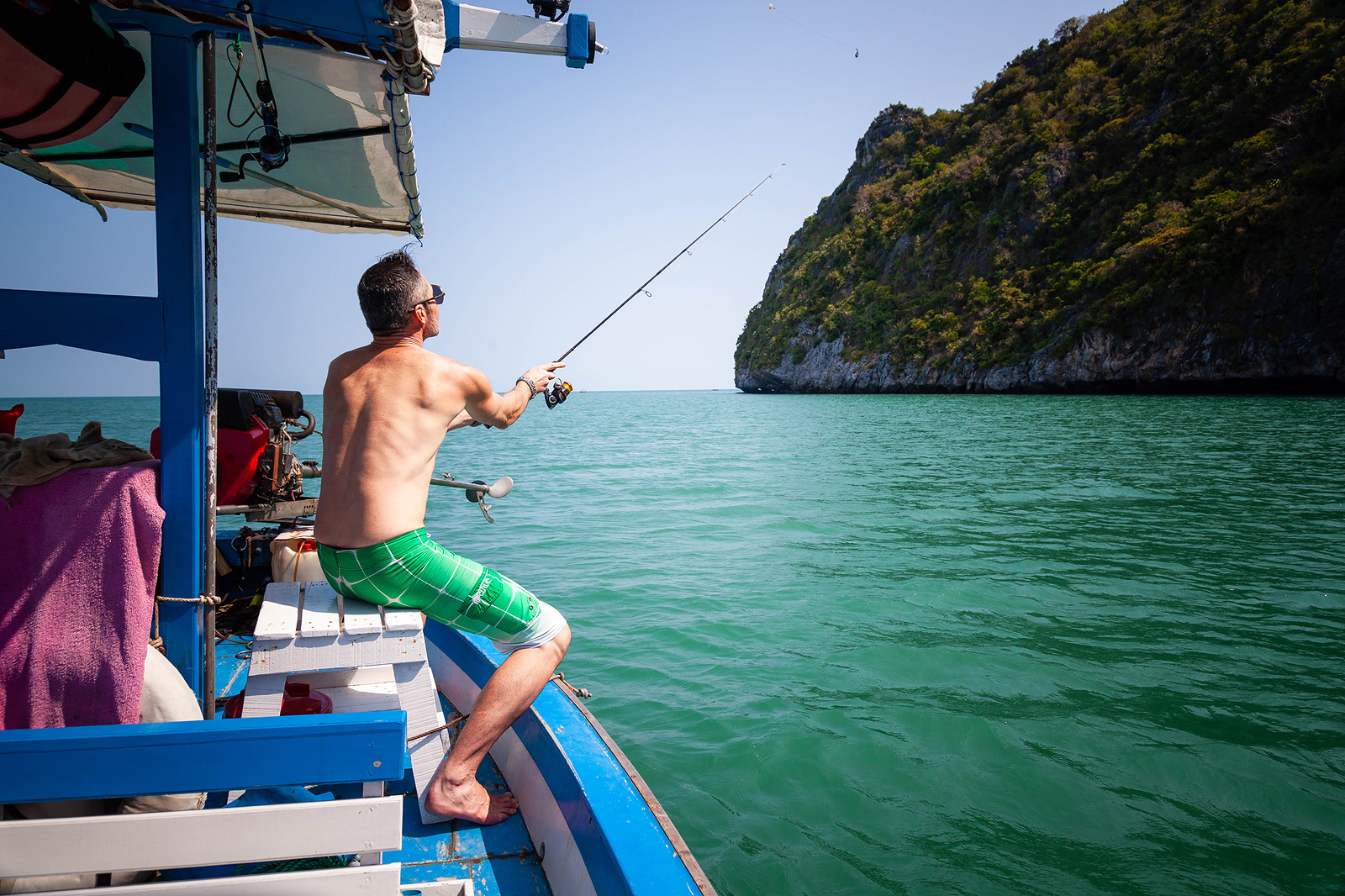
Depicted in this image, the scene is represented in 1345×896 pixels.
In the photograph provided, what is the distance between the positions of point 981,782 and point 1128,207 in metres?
50.7

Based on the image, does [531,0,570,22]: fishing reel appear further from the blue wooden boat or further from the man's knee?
the man's knee

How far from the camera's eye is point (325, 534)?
6.71 feet

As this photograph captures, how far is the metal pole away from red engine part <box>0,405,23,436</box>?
3.39 ft

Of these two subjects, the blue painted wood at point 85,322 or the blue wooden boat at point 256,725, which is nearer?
the blue wooden boat at point 256,725

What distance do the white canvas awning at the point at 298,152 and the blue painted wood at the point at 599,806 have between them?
7.17 ft

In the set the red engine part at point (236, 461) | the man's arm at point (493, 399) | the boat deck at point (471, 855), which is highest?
the man's arm at point (493, 399)

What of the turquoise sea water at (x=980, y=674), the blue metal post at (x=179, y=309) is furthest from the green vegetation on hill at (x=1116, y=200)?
the blue metal post at (x=179, y=309)

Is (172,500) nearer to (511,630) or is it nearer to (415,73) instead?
(511,630)

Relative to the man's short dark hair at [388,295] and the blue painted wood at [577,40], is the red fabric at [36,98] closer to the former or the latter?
the man's short dark hair at [388,295]

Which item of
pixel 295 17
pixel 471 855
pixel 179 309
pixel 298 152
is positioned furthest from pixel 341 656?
pixel 298 152

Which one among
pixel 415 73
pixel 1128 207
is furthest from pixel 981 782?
pixel 1128 207

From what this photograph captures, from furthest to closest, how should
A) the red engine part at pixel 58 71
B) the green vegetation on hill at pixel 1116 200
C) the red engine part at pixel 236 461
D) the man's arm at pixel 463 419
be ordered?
the green vegetation on hill at pixel 1116 200 < the red engine part at pixel 236 461 < the man's arm at pixel 463 419 < the red engine part at pixel 58 71

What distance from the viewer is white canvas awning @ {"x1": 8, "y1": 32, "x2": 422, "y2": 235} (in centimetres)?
231

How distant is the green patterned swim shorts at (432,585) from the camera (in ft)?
6.71
